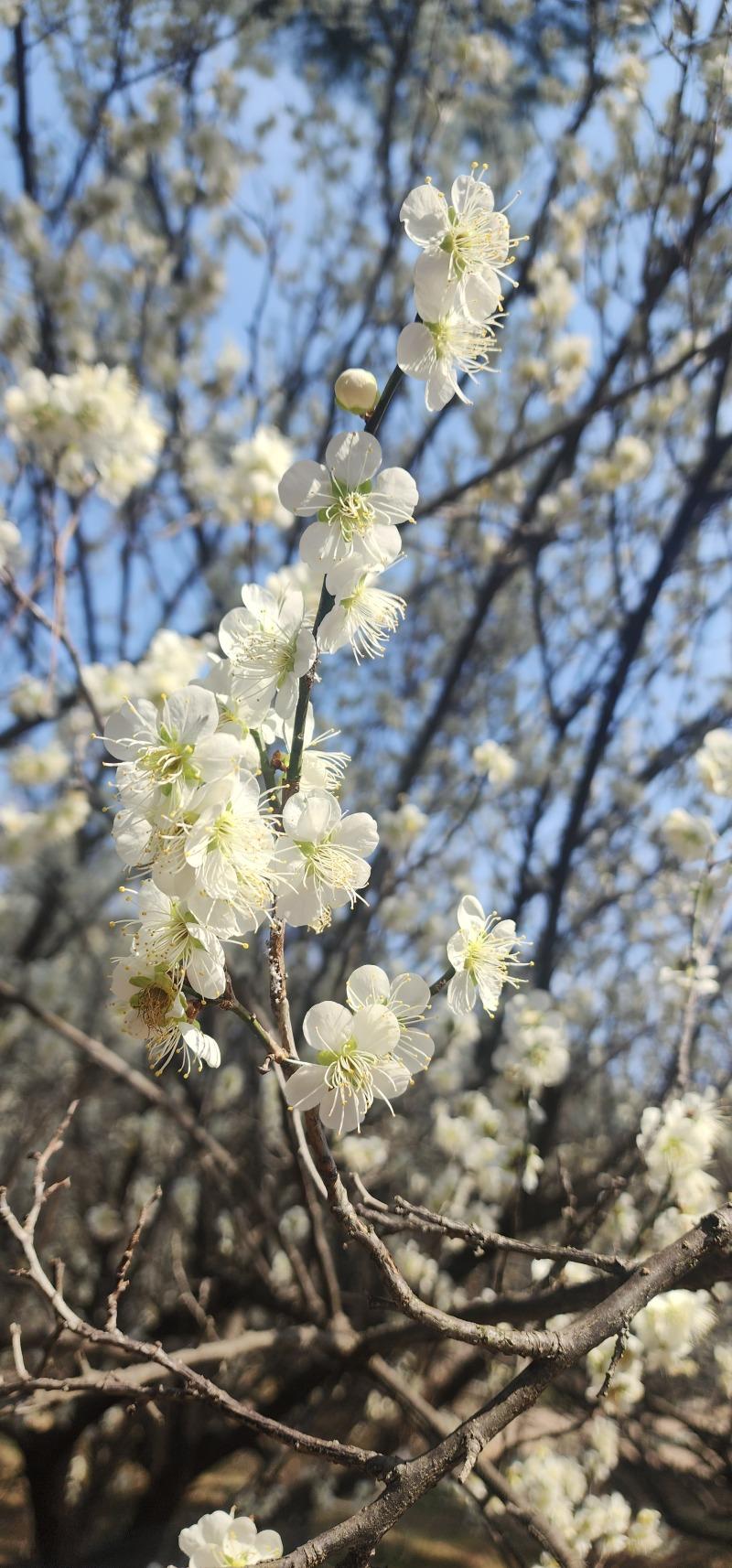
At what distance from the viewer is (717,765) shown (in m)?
2.39

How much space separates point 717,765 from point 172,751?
1853 millimetres

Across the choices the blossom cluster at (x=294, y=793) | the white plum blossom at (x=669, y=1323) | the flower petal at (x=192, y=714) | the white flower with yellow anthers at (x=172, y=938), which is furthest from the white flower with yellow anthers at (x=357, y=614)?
the white plum blossom at (x=669, y=1323)

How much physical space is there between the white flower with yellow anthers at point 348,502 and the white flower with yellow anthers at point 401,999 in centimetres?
43

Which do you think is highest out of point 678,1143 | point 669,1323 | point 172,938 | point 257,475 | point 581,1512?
point 257,475

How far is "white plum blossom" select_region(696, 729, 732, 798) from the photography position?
2.33 metres

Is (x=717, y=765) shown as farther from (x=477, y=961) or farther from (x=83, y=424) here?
(x=83, y=424)

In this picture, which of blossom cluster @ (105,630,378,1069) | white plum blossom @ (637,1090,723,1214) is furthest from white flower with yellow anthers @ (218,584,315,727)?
white plum blossom @ (637,1090,723,1214)

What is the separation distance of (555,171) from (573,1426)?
169 inches

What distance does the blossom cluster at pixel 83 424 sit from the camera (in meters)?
2.33

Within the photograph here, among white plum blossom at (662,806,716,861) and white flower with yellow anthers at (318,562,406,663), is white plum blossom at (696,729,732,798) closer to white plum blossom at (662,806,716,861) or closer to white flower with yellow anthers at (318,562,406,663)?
white plum blossom at (662,806,716,861)

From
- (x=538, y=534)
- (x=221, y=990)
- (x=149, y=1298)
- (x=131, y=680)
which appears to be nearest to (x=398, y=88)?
(x=538, y=534)

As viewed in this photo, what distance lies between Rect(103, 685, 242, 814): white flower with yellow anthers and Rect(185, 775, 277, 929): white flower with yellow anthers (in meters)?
0.03

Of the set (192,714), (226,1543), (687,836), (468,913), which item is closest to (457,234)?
(192,714)

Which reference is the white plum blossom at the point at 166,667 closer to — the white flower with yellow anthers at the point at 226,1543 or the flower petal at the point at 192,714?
the flower petal at the point at 192,714
